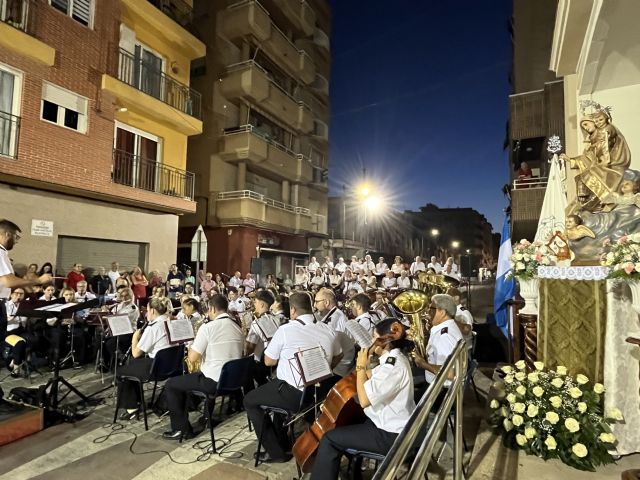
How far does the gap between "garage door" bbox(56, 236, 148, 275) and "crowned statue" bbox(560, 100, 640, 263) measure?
1292 centimetres

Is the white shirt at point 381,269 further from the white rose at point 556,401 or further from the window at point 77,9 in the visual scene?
the window at point 77,9

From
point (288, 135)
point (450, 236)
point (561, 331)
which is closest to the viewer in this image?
point (561, 331)

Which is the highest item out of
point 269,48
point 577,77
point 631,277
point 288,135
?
point 269,48

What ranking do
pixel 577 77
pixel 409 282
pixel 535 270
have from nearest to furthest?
1. pixel 535 270
2. pixel 577 77
3. pixel 409 282

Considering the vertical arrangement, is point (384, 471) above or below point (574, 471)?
above

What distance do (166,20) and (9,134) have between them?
746cm

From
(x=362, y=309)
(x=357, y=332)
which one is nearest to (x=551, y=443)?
(x=357, y=332)

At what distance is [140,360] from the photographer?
5.71 m

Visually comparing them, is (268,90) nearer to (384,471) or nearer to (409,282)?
(409,282)

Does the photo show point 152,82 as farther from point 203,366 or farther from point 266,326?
Answer: point 203,366

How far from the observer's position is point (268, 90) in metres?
21.4

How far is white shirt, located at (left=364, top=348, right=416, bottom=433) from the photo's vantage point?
122 inches

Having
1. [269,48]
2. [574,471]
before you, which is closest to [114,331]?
[574,471]

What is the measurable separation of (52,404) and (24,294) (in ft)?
11.5
